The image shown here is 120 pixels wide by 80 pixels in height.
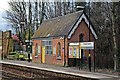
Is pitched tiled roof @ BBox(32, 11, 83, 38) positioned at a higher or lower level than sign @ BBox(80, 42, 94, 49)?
higher

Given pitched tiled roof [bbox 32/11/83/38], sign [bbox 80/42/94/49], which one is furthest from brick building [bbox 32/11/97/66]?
sign [bbox 80/42/94/49]

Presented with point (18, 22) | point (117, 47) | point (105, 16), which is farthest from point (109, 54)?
point (18, 22)

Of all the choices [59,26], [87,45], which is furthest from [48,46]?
[87,45]

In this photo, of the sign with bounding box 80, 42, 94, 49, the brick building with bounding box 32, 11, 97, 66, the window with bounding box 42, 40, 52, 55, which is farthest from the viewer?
the window with bounding box 42, 40, 52, 55

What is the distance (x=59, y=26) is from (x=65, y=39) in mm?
4289

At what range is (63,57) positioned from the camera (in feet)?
111

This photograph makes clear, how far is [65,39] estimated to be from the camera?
33.7m

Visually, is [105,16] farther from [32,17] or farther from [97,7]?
[32,17]

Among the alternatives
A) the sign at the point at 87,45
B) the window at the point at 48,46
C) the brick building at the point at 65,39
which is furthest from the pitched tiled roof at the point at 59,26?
the sign at the point at 87,45

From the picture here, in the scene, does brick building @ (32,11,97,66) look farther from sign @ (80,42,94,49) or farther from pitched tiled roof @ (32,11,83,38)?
sign @ (80,42,94,49)

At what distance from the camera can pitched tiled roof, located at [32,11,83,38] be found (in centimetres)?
3448

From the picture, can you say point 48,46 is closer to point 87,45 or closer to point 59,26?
point 59,26

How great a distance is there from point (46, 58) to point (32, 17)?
95.6 feet

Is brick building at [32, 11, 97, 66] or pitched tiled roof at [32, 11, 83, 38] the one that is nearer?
brick building at [32, 11, 97, 66]
